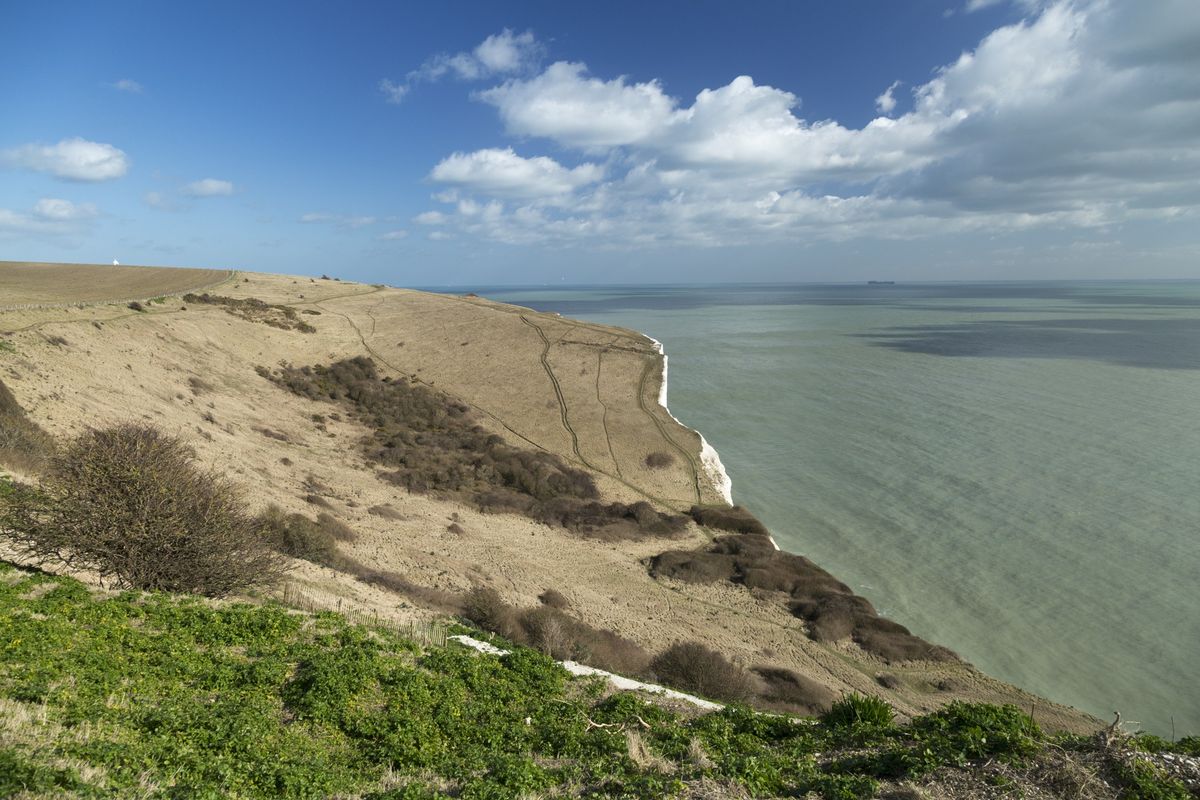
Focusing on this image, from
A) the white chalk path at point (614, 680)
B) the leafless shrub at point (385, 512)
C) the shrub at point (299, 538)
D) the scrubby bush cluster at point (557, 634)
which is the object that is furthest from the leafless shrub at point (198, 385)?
the white chalk path at point (614, 680)

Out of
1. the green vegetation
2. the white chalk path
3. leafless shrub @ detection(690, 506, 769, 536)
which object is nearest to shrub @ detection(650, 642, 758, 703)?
the white chalk path

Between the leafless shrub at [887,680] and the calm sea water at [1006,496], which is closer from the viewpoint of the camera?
the leafless shrub at [887,680]

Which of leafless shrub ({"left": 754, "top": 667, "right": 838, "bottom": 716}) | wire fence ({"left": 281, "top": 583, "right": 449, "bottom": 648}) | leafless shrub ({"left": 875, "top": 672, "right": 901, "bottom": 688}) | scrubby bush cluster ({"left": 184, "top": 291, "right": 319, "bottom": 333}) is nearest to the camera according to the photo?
wire fence ({"left": 281, "top": 583, "right": 449, "bottom": 648})

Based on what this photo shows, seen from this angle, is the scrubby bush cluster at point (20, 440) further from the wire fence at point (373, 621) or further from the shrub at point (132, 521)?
the wire fence at point (373, 621)

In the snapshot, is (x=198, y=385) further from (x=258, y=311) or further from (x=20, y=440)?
(x=258, y=311)

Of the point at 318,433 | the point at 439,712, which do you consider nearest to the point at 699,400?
the point at 318,433

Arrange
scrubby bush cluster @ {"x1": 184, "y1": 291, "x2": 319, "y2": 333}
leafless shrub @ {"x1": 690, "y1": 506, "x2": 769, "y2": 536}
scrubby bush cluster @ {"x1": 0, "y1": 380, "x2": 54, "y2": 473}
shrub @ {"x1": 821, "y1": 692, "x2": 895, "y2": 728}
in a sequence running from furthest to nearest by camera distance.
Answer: scrubby bush cluster @ {"x1": 184, "y1": 291, "x2": 319, "y2": 333}, leafless shrub @ {"x1": 690, "y1": 506, "x2": 769, "y2": 536}, scrubby bush cluster @ {"x1": 0, "y1": 380, "x2": 54, "y2": 473}, shrub @ {"x1": 821, "y1": 692, "x2": 895, "y2": 728}

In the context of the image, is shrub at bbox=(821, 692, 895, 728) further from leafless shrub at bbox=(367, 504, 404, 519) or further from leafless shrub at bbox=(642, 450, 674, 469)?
A: leafless shrub at bbox=(642, 450, 674, 469)
